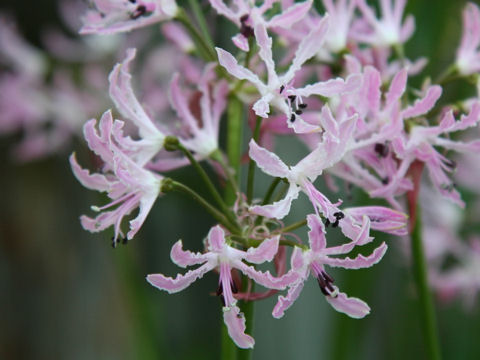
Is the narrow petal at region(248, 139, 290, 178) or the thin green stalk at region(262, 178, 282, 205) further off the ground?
the narrow petal at region(248, 139, 290, 178)

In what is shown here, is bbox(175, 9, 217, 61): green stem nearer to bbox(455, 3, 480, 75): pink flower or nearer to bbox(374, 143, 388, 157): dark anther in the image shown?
bbox(374, 143, 388, 157): dark anther

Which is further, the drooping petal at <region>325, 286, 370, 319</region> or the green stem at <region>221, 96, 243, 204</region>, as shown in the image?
the green stem at <region>221, 96, 243, 204</region>

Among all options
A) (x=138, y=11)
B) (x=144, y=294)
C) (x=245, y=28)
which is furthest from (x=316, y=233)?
(x=144, y=294)

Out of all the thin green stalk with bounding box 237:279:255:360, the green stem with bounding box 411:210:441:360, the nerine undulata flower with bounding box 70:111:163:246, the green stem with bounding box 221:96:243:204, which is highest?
the nerine undulata flower with bounding box 70:111:163:246

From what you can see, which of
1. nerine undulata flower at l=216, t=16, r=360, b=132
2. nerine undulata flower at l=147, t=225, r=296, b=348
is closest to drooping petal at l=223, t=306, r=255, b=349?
nerine undulata flower at l=147, t=225, r=296, b=348

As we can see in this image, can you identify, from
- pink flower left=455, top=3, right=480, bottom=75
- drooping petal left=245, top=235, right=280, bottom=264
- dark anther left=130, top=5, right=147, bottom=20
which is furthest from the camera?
pink flower left=455, top=3, right=480, bottom=75

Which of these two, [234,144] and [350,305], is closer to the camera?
[350,305]

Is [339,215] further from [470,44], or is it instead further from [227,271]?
[470,44]

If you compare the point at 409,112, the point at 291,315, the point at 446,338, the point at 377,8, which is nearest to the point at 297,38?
the point at 409,112
